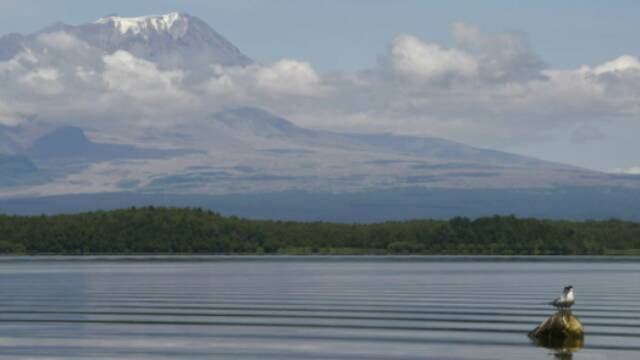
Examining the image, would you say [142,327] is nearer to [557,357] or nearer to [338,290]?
[557,357]

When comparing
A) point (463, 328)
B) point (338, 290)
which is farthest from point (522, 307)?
point (338, 290)

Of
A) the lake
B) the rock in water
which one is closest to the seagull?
the rock in water

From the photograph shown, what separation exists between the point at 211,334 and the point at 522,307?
87.6 ft

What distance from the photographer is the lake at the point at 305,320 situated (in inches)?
2312

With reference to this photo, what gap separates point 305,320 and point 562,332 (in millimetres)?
17346

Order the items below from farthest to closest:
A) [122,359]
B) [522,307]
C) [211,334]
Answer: [522,307], [211,334], [122,359]

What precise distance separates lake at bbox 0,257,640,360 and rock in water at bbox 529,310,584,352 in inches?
28.9

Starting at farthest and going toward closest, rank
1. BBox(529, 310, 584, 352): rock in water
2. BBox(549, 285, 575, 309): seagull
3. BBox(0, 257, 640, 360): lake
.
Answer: BBox(529, 310, 584, 352): rock in water
BBox(549, 285, 575, 309): seagull
BBox(0, 257, 640, 360): lake

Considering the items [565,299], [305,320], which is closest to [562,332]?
[565,299]

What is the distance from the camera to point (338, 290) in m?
110

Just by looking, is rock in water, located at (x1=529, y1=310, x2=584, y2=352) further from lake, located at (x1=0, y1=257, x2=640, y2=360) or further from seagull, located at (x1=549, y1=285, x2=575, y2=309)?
seagull, located at (x1=549, y1=285, x2=575, y2=309)

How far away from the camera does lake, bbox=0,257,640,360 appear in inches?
2312

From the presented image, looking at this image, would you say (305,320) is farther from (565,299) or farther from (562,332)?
(565,299)

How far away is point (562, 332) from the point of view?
6191 centimetres
